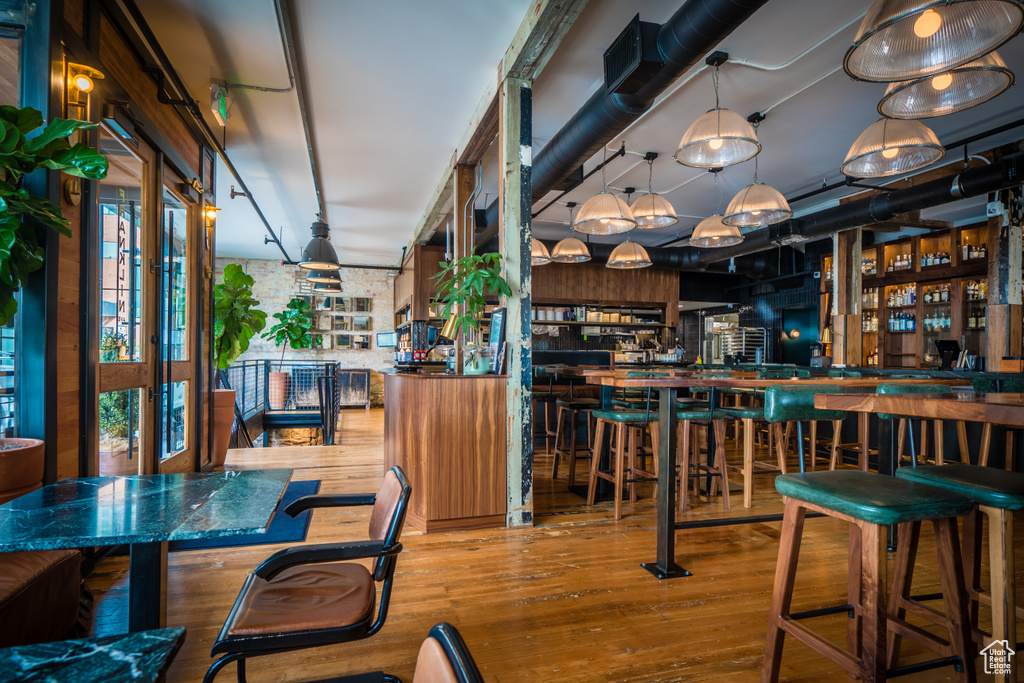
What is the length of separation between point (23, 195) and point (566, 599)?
106 inches

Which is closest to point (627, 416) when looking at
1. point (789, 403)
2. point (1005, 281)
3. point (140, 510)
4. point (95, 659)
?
point (789, 403)

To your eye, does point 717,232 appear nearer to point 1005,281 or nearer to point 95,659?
point 1005,281

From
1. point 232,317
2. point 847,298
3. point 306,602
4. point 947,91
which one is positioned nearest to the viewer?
point 306,602

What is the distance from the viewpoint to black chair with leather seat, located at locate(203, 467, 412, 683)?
131 centimetres

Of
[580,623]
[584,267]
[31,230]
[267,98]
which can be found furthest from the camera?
[584,267]

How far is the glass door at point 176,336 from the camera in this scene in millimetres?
4258

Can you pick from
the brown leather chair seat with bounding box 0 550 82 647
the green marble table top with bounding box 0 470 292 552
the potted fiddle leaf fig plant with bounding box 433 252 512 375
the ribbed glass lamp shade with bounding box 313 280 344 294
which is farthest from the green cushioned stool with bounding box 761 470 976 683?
the ribbed glass lamp shade with bounding box 313 280 344 294

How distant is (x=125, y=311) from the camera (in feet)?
11.8

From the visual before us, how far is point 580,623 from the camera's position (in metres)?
2.30

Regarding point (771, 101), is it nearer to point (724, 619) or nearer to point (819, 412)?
point (819, 412)

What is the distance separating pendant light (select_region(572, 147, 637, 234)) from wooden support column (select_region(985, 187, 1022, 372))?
14.6 ft

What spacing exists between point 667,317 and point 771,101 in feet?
21.8

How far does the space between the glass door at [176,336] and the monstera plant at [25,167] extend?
2.32 metres

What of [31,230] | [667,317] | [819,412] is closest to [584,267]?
[667,317]
